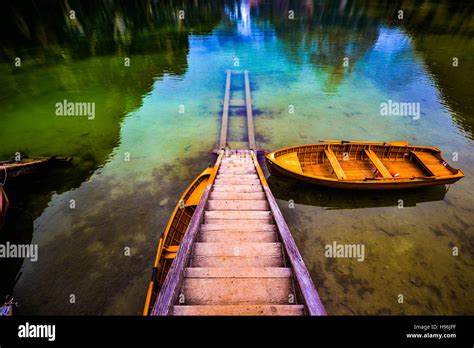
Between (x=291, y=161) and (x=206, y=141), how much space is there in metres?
5.89

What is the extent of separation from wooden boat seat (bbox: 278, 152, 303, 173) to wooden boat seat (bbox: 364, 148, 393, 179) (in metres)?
3.42

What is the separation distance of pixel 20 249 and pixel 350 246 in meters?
12.4

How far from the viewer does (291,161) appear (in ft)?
35.2

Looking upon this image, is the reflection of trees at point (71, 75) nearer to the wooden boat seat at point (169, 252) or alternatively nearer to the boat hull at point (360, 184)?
the wooden boat seat at point (169, 252)

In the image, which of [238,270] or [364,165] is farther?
[364,165]

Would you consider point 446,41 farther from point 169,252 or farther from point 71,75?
point 71,75

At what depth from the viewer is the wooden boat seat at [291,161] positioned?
409 inches

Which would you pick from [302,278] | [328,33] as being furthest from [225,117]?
[328,33]

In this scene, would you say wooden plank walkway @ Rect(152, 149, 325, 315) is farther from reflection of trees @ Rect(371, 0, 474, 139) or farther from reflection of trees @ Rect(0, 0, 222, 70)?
reflection of trees @ Rect(0, 0, 222, 70)

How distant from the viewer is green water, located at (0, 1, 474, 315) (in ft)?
25.6

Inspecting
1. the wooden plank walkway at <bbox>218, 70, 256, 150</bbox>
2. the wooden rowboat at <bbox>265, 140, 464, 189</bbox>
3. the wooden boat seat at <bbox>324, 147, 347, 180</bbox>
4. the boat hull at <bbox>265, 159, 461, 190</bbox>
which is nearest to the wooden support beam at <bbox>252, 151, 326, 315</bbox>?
the boat hull at <bbox>265, 159, 461, 190</bbox>

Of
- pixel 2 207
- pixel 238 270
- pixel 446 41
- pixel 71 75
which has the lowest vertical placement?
pixel 2 207

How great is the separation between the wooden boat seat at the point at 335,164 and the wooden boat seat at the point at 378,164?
1554mm
